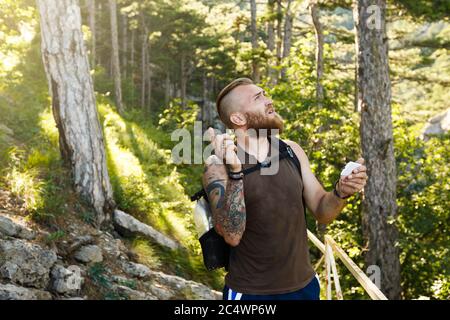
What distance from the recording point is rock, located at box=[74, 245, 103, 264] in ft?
20.1

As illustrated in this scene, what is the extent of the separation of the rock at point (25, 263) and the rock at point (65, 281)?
0.30 ft

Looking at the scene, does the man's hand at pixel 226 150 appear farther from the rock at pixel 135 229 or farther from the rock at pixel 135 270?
the rock at pixel 135 229

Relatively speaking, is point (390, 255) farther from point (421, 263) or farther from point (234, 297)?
point (234, 297)

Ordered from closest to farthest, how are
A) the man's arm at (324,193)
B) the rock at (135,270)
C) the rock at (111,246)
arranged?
the man's arm at (324,193), the rock at (135,270), the rock at (111,246)

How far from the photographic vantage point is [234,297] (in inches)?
92.3

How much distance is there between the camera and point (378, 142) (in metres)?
8.83

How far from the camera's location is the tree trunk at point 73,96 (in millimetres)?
7219

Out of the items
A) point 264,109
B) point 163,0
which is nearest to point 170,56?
point 163,0

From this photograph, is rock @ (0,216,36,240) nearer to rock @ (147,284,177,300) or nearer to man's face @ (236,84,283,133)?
rock @ (147,284,177,300)

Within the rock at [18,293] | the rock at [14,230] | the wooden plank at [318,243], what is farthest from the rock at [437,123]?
the rock at [18,293]

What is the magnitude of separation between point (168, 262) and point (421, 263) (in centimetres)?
530

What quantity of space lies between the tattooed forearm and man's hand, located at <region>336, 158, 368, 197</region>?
21.0 inches

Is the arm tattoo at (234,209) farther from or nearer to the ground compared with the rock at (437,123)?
farther from the ground

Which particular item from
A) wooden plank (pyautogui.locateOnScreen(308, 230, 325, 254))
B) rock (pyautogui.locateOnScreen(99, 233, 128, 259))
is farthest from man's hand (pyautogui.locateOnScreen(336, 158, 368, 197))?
rock (pyautogui.locateOnScreen(99, 233, 128, 259))
